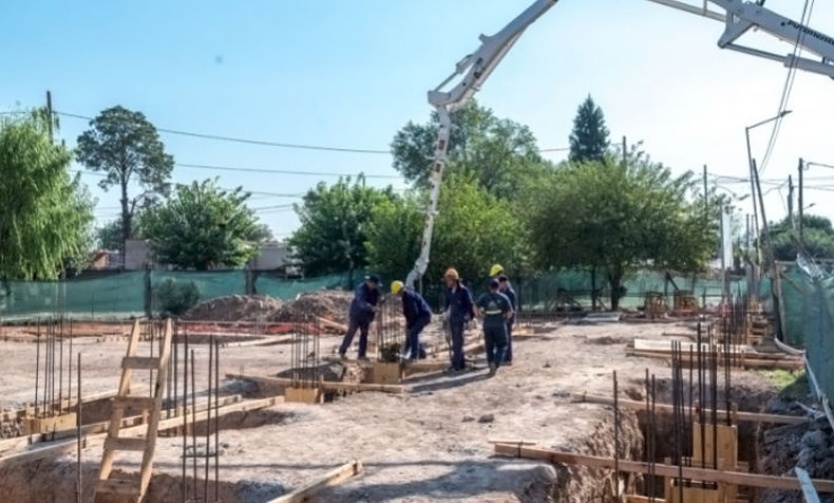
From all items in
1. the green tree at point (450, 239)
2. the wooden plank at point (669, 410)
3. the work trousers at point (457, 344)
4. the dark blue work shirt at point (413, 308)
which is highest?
the green tree at point (450, 239)

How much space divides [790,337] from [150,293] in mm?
20824

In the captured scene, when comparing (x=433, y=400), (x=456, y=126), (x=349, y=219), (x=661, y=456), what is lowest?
(x=661, y=456)

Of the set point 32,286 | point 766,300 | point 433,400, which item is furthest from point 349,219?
point 433,400

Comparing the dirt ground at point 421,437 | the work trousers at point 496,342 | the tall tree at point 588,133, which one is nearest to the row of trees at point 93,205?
the dirt ground at point 421,437

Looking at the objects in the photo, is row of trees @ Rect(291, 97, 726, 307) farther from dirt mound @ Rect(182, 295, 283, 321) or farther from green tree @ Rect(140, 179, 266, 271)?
dirt mound @ Rect(182, 295, 283, 321)

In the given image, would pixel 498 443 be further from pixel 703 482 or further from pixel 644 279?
pixel 644 279

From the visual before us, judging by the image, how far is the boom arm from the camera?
16.8 m

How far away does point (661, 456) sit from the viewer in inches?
471

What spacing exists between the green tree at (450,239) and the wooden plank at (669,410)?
69.9 ft

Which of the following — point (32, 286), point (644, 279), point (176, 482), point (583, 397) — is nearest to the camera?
point (176, 482)

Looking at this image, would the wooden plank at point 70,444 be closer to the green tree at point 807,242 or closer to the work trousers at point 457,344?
the work trousers at point 457,344

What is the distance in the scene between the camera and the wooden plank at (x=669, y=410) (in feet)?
31.4

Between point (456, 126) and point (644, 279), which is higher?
point (456, 126)

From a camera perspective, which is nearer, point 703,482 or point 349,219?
point 703,482
